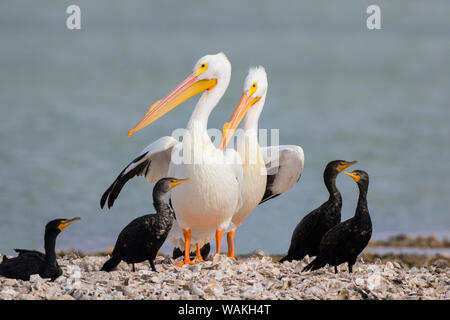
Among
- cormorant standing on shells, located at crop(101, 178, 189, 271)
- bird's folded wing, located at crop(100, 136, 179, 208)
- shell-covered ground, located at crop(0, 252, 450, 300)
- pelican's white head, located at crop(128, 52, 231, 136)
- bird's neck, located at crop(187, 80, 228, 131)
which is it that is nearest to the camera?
shell-covered ground, located at crop(0, 252, 450, 300)

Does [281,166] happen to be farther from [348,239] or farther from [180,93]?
[348,239]

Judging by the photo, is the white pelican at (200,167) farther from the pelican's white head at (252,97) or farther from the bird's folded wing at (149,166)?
the pelican's white head at (252,97)

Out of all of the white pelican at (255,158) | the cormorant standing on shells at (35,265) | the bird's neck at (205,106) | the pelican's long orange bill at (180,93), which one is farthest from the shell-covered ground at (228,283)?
the pelican's long orange bill at (180,93)

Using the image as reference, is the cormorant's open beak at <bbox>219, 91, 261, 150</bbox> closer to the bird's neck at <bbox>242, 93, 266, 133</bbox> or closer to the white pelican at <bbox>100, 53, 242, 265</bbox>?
the bird's neck at <bbox>242, 93, 266, 133</bbox>

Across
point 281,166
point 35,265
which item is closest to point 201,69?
point 281,166

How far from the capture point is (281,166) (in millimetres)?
8328

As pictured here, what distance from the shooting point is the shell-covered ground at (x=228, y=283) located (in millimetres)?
5762

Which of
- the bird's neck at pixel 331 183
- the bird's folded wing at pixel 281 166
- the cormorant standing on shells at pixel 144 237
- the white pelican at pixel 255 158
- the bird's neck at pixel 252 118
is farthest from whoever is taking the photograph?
the bird's folded wing at pixel 281 166

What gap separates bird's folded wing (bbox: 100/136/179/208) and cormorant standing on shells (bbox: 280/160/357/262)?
1498 mm

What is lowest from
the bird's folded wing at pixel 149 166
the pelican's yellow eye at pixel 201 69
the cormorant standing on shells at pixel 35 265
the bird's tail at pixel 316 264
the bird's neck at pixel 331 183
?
the bird's tail at pixel 316 264

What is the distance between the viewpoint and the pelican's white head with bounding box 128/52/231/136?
299 inches

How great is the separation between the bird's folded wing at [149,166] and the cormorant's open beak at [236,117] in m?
0.46

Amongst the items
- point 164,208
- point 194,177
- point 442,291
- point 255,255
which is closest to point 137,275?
point 164,208

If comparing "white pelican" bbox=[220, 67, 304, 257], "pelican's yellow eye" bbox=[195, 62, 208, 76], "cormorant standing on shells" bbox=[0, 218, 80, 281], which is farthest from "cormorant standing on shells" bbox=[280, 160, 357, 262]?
"cormorant standing on shells" bbox=[0, 218, 80, 281]
